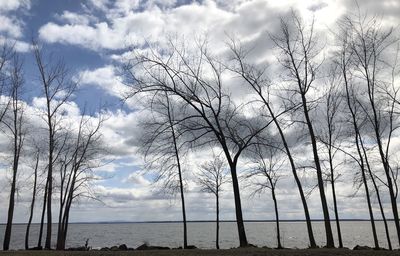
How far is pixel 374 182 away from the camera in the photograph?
95.4 ft

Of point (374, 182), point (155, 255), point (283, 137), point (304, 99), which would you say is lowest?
point (155, 255)

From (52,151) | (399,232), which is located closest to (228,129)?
(399,232)

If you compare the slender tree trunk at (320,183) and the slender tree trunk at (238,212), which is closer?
the slender tree trunk at (238,212)

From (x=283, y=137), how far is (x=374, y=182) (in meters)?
8.41

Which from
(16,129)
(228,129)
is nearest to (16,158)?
(16,129)

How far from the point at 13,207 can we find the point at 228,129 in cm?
1838

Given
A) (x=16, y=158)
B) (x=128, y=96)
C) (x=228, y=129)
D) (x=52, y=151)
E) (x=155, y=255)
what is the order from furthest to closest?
(x=16, y=158), (x=52, y=151), (x=228, y=129), (x=128, y=96), (x=155, y=255)

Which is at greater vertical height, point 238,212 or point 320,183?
point 320,183

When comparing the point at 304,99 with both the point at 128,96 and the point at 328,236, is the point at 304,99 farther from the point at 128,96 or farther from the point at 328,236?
the point at 128,96

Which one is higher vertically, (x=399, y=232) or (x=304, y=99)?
(x=304, y=99)

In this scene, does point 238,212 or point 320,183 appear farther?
point 320,183

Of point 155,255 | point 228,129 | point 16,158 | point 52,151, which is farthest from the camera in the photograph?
point 16,158

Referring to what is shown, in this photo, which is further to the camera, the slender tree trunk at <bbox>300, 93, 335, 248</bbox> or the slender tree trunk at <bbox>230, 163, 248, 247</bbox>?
the slender tree trunk at <bbox>300, 93, 335, 248</bbox>

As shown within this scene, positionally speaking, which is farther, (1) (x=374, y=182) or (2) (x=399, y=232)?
(1) (x=374, y=182)
